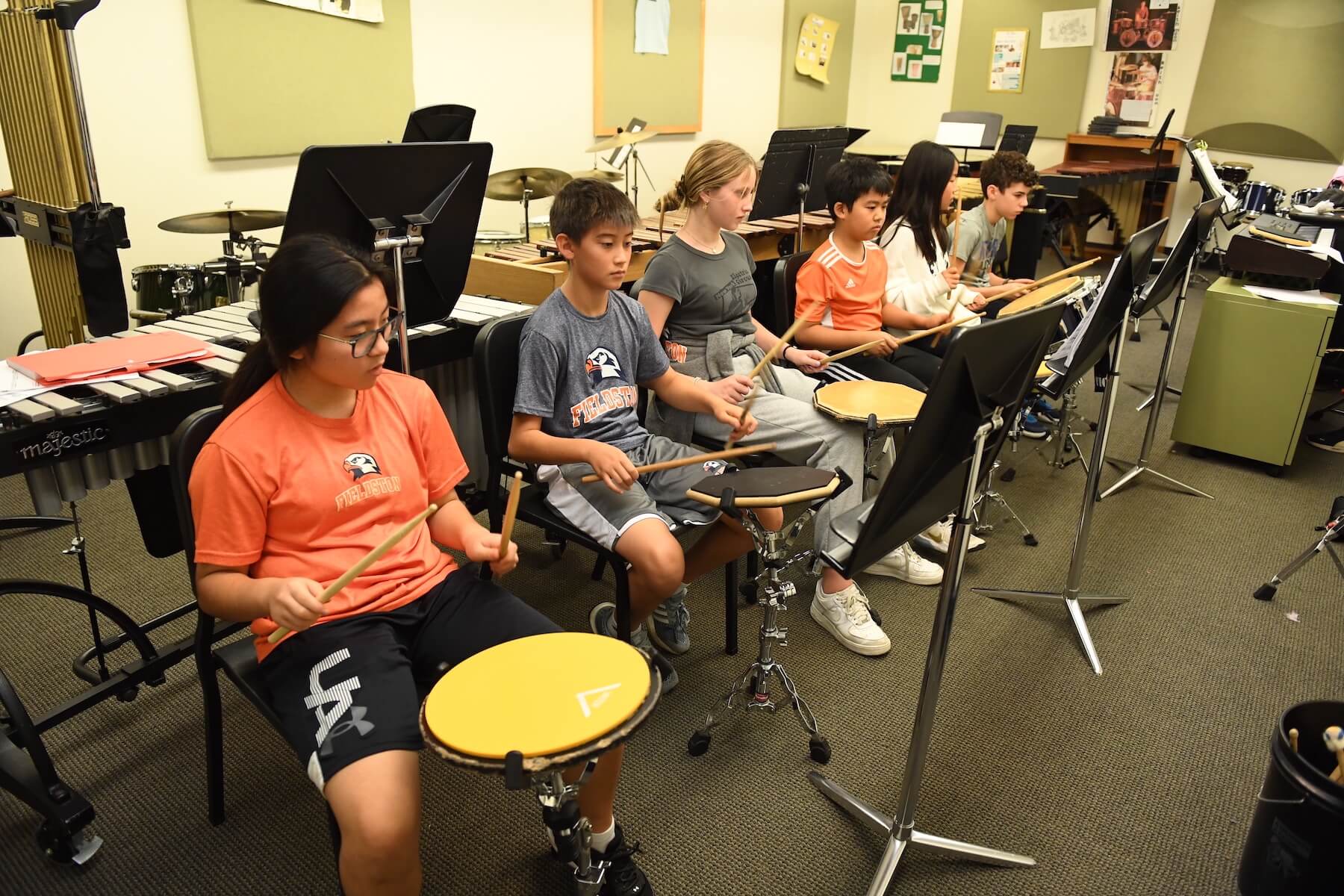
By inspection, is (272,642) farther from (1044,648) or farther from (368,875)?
(1044,648)

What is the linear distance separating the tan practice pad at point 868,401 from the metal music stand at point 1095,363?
35 cm

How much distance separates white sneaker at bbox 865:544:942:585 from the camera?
2699mm

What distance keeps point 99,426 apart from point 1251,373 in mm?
3734

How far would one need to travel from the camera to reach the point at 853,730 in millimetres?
2076

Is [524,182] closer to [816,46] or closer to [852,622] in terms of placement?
[852,622]

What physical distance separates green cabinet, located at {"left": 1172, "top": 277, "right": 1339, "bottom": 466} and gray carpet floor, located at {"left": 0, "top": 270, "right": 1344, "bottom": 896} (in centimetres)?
74

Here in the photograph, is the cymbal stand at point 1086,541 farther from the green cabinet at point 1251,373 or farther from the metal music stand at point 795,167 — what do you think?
the metal music stand at point 795,167

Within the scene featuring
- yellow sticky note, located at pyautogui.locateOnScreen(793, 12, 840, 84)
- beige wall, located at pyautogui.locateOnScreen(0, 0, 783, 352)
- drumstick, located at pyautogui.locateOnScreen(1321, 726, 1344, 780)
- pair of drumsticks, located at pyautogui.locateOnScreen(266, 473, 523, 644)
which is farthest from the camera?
yellow sticky note, located at pyautogui.locateOnScreen(793, 12, 840, 84)

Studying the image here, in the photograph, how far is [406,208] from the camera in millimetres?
1896

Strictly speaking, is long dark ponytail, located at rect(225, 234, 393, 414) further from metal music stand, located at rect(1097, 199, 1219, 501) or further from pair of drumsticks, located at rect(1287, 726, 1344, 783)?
metal music stand, located at rect(1097, 199, 1219, 501)

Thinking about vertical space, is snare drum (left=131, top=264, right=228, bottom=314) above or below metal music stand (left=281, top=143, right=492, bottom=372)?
below

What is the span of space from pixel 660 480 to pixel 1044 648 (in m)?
1.19

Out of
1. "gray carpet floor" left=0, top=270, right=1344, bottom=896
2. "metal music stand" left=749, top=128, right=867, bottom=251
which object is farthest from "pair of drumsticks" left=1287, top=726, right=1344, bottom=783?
"metal music stand" left=749, top=128, right=867, bottom=251

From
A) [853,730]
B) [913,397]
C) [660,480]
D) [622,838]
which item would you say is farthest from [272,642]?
[913,397]
